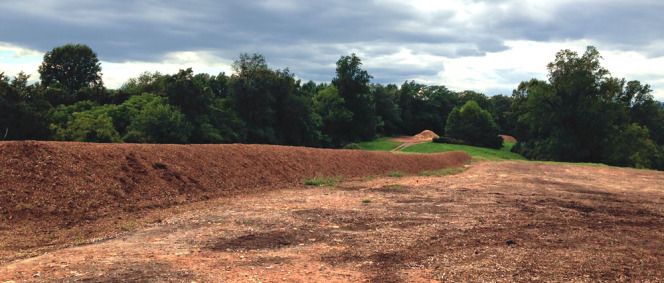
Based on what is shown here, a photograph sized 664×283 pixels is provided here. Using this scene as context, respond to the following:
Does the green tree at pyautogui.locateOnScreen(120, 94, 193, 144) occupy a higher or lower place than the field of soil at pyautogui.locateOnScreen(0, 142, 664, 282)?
higher

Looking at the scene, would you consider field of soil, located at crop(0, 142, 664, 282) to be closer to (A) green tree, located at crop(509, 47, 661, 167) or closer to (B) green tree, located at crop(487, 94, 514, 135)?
(A) green tree, located at crop(509, 47, 661, 167)

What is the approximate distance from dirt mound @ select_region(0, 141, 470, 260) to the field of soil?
0.15ft

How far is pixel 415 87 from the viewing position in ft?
331

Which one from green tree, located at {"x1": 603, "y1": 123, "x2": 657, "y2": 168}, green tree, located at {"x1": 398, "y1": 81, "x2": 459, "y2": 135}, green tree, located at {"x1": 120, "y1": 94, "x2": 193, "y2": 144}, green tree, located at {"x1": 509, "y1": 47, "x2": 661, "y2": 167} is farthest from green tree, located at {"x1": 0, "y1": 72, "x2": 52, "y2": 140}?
green tree, located at {"x1": 398, "y1": 81, "x2": 459, "y2": 135}

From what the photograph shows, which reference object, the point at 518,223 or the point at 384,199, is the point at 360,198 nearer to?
the point at 384,199

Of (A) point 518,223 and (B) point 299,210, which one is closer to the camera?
(A) point 518,223

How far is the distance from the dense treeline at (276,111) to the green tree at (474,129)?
0.16 m

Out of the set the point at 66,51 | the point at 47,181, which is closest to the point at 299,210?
the point at 47,181

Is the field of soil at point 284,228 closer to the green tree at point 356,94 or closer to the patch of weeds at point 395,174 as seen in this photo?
the patch of weeds at point 395,174

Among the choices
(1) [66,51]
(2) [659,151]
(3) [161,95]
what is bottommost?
(2) [659,151]

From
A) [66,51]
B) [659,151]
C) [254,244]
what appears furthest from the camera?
[659,151]

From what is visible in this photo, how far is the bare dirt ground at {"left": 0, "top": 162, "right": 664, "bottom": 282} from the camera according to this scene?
17.8ft

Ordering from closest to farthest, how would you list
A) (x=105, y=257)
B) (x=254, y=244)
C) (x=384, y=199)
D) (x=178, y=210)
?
(x=105, y=257)
(x=254, y=244)
(x=178, y=210)
(x=384, y=199)

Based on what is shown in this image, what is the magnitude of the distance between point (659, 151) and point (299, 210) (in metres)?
67.7
